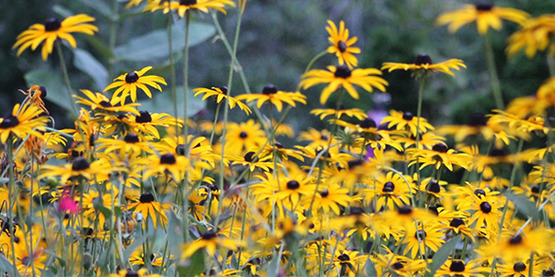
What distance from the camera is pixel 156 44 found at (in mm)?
3740

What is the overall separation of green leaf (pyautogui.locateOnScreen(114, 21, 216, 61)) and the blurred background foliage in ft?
1.21

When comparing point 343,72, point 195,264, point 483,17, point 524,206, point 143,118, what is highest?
point 483,17

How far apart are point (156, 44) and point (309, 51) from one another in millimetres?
3596

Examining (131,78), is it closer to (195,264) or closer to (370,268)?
(195,264)

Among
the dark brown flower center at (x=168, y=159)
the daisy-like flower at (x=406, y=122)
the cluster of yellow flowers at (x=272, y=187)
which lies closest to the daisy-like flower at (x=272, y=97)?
the cluster of yellow flowers at (x=272, y=187)

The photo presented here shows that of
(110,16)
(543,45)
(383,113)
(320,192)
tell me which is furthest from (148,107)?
(543,45)

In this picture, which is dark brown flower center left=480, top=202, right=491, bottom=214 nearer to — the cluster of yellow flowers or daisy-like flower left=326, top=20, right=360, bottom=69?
the cluster of yellow flowers

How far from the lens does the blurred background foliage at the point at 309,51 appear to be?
4680 mm

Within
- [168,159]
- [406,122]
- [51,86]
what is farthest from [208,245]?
[51,86]

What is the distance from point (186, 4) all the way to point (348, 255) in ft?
2.19

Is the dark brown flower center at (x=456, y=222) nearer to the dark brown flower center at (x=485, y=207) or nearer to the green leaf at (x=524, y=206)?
the dark brown flower center at (x=485, y=207)

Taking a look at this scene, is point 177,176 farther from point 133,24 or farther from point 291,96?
point 133,24

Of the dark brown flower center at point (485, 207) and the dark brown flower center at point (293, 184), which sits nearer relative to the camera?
the dark brown flower center at point (293, 184)

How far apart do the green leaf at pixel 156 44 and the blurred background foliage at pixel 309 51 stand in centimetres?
37
